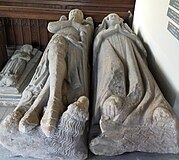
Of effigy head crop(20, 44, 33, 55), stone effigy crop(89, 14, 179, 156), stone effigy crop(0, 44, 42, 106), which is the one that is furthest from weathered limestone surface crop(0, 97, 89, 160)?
effigy head crop(20, 44, 33, 55)

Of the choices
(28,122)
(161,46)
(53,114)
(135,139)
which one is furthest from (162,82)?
(28,122)

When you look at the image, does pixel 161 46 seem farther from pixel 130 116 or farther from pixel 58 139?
pixel 58 139

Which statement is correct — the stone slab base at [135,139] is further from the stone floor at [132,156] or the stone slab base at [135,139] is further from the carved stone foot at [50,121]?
the carved stone foot at [50,121]

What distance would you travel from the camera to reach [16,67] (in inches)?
102

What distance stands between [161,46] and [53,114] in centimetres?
107

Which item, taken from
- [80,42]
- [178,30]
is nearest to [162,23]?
[178,30]

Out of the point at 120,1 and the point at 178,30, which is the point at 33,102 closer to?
the point at 178,30

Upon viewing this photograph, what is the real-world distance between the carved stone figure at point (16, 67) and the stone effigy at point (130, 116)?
1.08m

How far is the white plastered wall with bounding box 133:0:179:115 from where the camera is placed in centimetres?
163

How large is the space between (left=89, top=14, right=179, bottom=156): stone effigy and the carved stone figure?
1.08 m

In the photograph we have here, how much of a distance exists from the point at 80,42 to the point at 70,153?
938mm

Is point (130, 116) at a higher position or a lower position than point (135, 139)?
higher

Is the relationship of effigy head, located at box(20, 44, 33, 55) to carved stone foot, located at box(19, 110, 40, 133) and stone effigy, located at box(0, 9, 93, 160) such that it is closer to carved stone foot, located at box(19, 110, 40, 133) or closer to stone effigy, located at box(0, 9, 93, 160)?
stone effigy, located at box(0, 9, 93, 160)

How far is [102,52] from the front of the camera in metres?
1.98
